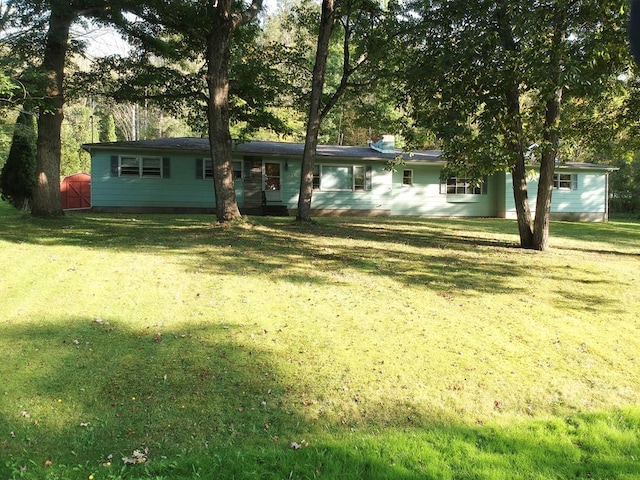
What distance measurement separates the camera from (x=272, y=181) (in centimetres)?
2152

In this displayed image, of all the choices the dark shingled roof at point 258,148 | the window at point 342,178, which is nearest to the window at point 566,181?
the dark shingled roof at point 258,148

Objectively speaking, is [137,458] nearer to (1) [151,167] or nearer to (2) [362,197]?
(1) [151,167]

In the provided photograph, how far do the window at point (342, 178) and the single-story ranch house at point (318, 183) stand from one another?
1.8 inches

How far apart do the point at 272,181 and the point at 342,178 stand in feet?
10.8

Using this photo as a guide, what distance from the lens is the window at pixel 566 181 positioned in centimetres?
2470

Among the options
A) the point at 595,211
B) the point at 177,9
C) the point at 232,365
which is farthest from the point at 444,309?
the point at 595,211

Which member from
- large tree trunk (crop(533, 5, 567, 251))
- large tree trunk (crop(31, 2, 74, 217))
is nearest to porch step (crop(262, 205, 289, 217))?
large tree trunk (crop(31, 2, 74, 217))

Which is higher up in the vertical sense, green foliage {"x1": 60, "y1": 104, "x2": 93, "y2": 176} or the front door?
green foliage {"x1": 60, "y1": 104, "x2": 93, "y2": 176}

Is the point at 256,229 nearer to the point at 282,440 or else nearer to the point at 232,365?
the point at 232,365

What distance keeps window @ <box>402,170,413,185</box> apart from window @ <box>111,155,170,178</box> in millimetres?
10960

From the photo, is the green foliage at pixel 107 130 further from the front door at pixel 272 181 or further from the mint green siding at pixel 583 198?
the mint green siding at pixel 583 198

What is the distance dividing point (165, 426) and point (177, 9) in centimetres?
1241

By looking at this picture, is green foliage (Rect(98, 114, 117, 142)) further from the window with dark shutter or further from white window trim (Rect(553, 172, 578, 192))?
white window trim (Rect(553, 172, 578, 192))

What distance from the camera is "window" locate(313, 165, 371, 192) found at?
22.1m
